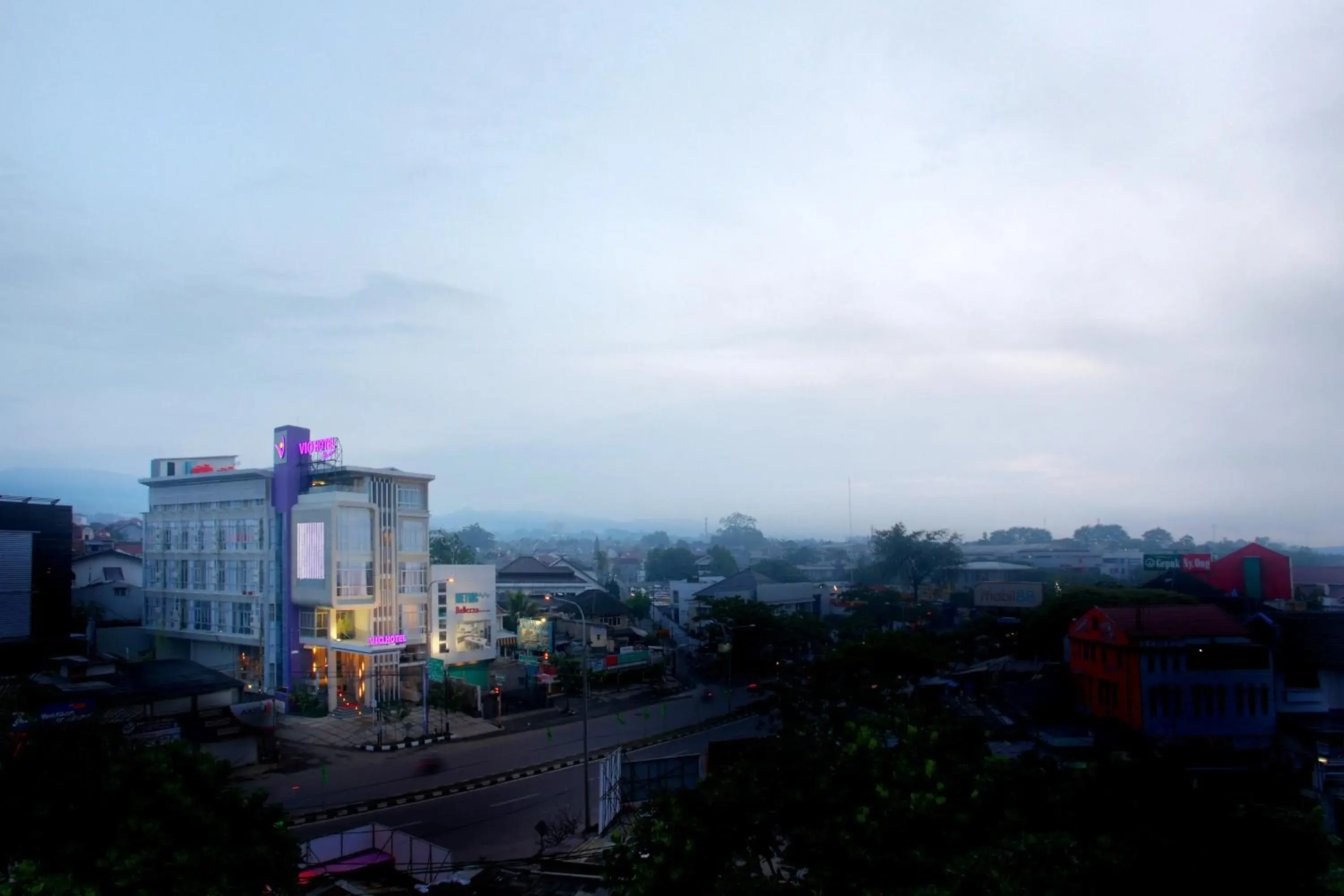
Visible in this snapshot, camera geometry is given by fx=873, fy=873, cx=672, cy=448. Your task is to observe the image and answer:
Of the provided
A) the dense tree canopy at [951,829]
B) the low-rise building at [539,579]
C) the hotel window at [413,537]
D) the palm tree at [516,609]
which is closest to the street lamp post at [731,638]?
the palm tree at [516,609]

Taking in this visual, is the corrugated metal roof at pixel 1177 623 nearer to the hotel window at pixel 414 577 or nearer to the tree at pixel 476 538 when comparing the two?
the hotel window at pixel 414 577

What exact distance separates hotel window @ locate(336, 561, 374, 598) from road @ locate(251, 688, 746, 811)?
7894 mm

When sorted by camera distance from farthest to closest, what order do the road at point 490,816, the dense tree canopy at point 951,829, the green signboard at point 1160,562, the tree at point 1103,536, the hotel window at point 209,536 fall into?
the tree at point 1103,536 < the green signboard at point 1160,562 < the hotel window at point 209,536 < the road at point 490,816 < the dense tree canopy at point 951,829

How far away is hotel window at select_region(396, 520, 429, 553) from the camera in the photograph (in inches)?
1436

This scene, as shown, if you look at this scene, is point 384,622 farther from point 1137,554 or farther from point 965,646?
point 1137,554

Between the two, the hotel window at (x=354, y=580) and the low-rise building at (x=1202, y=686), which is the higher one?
the hotel window at (x=354, y=580)

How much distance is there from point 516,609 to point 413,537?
540 inches

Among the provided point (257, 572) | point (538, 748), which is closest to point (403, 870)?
point (538, 748)

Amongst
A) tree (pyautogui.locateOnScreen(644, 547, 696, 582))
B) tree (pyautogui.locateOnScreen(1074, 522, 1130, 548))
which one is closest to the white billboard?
tree (pyautogui.locateOnScreen(644, 547, 696, 582))

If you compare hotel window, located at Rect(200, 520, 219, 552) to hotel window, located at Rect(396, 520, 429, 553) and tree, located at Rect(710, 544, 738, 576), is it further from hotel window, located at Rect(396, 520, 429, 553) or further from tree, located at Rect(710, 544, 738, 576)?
tree, located at Rect(710, 544, 738, 576)

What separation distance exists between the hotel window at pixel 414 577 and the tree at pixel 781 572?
5310 cm

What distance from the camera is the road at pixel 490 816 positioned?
19141 mm

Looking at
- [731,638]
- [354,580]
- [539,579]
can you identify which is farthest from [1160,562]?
[354,580]

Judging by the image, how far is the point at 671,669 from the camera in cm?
4519
